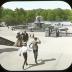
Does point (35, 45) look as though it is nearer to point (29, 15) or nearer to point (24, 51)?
point (24, 51)

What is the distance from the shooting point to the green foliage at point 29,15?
201 centimetres

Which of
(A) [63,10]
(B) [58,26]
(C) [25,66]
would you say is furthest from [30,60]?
(A) [63,10]

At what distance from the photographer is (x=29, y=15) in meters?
2.05

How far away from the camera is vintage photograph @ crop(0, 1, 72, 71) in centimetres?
201

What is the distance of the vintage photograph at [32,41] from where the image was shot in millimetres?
2008

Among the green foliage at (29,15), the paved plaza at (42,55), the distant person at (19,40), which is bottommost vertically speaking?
the paved plaza at (42,55)

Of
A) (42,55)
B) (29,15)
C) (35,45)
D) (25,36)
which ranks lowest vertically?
(42,55)

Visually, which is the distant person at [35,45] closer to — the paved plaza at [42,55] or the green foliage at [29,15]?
the paved plaza at [42,55]

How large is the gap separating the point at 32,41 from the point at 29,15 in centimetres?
32

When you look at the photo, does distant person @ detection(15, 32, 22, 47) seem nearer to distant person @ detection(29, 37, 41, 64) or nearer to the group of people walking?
the group of people walking

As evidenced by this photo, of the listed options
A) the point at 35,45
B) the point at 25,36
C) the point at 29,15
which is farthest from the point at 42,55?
the point at 29,15

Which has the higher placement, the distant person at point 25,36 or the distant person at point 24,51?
the distant person at point 25,36

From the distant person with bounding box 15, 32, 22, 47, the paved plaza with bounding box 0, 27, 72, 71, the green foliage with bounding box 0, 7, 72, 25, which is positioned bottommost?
the paved plaza with bounding box 0, 27, 72, 71

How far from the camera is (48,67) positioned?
201cm
